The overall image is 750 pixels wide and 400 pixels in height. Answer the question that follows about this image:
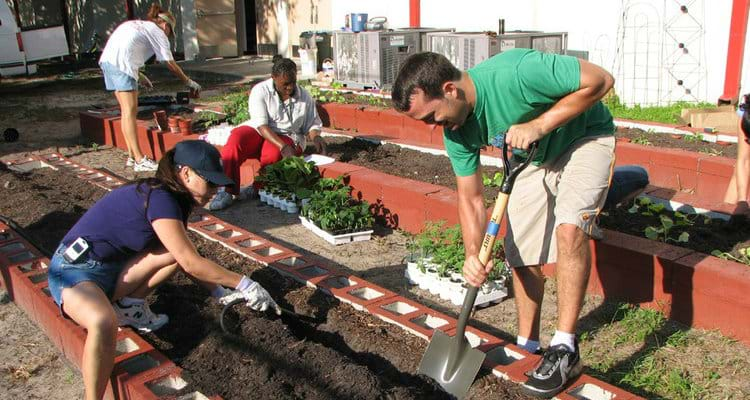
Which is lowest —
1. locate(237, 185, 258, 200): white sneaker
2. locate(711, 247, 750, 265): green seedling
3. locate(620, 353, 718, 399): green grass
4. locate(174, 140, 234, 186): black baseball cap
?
locate(620, 353, 718, 399): green grass

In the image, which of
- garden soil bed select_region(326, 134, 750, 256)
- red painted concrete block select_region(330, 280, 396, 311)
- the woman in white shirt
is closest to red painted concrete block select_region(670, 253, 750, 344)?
garden soil bed select_region(326, 134, 750, 256)

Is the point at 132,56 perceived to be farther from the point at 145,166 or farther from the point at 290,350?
the point at 290,350

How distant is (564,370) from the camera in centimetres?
283

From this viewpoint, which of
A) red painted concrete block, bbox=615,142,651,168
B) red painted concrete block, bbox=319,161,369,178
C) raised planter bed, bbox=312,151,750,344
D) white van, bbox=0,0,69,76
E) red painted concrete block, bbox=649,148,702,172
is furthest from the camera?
white van, bbox=0,0,69,76

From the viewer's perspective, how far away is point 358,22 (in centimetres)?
1194

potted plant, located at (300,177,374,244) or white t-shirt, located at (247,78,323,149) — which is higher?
white t-shirt, located at (247,78,323,149)

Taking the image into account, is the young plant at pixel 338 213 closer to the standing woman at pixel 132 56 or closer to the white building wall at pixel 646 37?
the standing woman at pixel 132 56

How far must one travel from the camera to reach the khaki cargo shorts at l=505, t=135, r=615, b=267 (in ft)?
9.64

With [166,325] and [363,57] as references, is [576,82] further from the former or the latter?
[363,57]

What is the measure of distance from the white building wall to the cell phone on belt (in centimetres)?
833

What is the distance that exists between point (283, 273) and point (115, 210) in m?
1.20

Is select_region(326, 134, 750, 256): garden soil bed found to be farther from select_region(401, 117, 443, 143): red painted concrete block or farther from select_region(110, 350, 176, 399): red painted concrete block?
select_region(110, 350, 176, 399): red painted concrete block

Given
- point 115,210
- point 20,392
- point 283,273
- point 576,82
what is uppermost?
point 576,82

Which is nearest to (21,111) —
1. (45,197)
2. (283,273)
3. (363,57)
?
(363,57)
